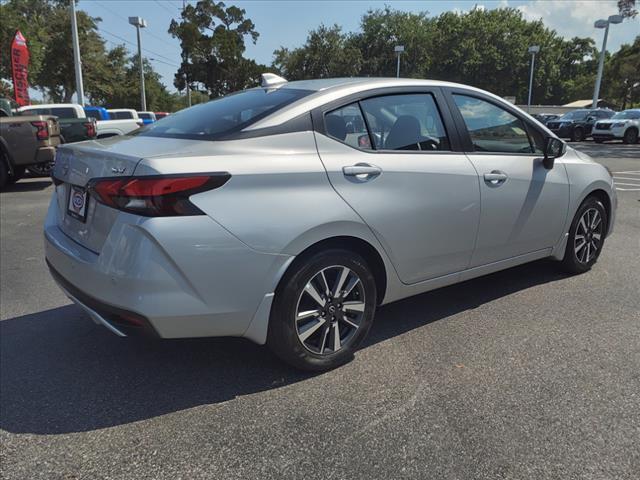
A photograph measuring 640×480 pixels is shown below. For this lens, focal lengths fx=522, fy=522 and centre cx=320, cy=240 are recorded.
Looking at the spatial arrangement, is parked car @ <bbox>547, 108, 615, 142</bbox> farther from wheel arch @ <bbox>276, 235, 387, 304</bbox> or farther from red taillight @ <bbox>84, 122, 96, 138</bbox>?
wheel arch @ <bbox>276, 235, 387, 304</bbox>

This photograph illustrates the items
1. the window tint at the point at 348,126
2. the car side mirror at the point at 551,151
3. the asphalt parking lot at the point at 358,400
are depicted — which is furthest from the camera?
the car side mirror at the point at 551,151

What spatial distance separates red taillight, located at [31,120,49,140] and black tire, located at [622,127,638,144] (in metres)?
23.7

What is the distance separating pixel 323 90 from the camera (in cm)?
311

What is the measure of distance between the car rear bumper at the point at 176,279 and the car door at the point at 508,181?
170 cm

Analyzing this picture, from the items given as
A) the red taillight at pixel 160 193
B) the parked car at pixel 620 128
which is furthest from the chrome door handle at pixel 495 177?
the parked car at pixel 620 128

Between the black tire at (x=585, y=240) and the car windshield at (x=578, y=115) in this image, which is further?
the car windshield at (x=578, y=115)

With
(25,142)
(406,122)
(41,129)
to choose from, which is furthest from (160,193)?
(25,142)

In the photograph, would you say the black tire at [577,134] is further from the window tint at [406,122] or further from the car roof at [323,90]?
the window tint at [406,122]

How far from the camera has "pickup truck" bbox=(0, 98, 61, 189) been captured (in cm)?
984

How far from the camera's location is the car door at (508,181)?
142 inches

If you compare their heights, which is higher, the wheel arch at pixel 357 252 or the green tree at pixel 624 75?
the green tree at pixel 624 75

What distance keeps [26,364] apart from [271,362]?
4.95ft

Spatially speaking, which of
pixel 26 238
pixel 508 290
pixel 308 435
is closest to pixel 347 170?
pixel 308 435

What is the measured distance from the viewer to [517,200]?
379 centimetres
